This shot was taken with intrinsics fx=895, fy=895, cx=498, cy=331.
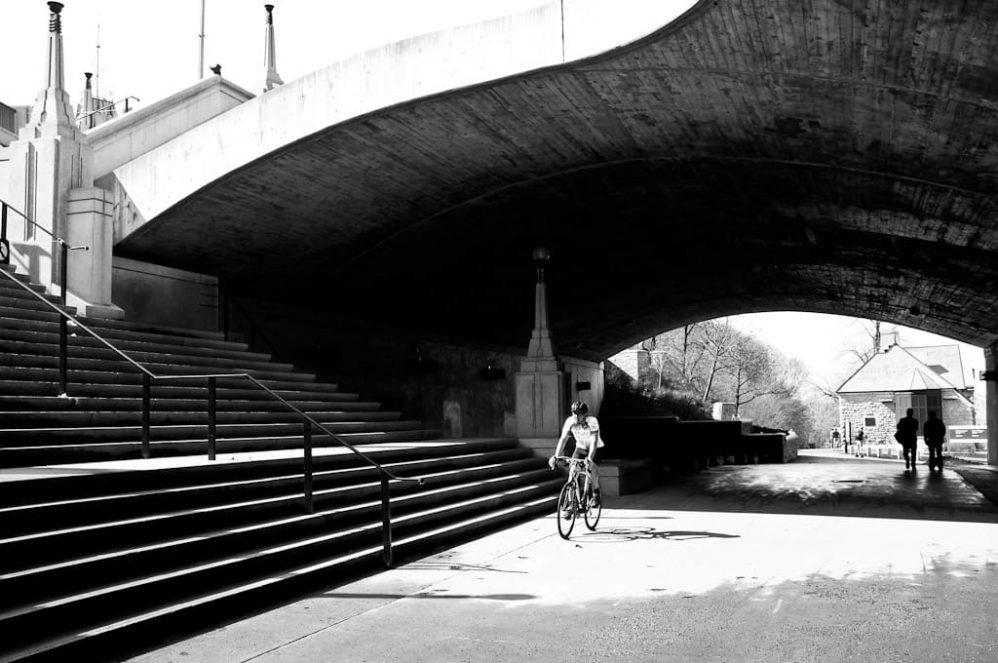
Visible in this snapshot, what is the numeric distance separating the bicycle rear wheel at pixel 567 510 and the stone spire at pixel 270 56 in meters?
16.1

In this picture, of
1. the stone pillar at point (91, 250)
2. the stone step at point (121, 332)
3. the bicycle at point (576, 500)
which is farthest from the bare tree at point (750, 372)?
the bicycle at point (576, 500)

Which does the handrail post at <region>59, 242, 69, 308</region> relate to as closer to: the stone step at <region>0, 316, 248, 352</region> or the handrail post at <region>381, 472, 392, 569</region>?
the stone step at <region>0, 316, 248, 352</region>

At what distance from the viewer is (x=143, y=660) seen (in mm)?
5598

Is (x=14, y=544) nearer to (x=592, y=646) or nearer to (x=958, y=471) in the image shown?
(x=592, y=646)

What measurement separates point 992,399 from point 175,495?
28.0 metres

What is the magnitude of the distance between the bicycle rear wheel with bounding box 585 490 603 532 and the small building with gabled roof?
4299 cm

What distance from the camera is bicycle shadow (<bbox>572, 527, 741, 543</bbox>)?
36.0ft

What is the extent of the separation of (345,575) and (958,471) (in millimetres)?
20477

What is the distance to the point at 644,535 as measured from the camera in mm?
11312

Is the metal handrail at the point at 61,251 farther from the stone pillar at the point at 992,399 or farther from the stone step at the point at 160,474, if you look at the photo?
the stone pillar at the point at 992,399

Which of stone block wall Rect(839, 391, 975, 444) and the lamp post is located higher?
the lamp post

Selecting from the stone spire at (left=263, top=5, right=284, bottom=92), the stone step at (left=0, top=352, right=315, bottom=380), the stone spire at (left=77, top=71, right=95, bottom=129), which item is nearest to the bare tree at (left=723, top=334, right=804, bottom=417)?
the stone spire at (left=77, top=71, right=95, bottom=129)

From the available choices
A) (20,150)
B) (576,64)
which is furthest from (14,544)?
(20,150)

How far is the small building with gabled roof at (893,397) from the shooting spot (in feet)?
168
